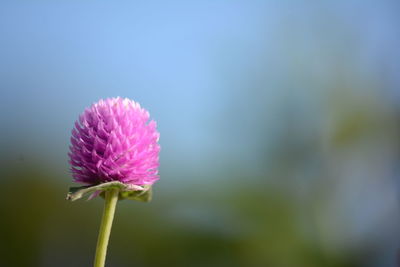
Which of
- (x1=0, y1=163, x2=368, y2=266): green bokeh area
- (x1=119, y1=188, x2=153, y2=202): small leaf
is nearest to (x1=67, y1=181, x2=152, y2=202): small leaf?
(x1=119, y1=188, x2=153, y2=202): small leaf

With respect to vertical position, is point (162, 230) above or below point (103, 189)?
above

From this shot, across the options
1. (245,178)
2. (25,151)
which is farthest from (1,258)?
(245,178)

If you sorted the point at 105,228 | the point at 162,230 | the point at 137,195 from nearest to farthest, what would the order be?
the point at 105,228 < the point at 137,195 < the point at 162,230

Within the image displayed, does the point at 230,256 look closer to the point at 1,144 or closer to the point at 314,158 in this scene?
the point at 314,158

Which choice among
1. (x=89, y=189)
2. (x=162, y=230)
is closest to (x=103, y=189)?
(x=89, y=189)

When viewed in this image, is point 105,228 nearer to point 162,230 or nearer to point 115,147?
point 115,147
